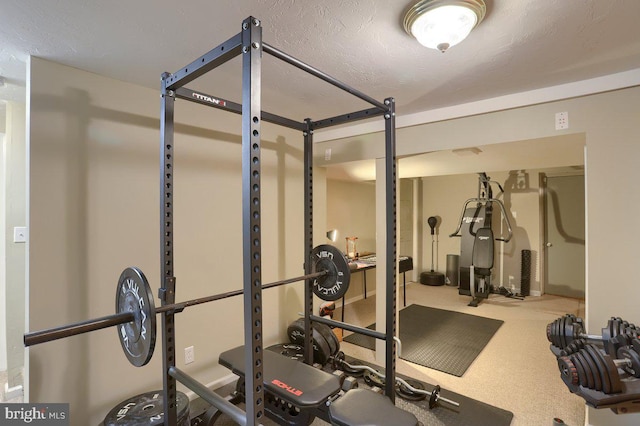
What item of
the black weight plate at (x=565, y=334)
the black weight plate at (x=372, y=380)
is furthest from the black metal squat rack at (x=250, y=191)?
the black weight plate at (x=565, y=334)

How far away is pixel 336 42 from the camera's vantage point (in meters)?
1.56

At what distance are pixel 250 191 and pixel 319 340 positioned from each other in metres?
2.02

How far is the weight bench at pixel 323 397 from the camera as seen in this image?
132 centimetres

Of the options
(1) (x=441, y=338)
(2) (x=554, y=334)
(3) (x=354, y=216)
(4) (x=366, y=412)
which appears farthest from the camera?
(3) (x=354, y=216)

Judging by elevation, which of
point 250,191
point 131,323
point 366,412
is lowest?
point 366,412

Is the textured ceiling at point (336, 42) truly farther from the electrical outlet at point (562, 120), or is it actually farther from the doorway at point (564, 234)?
the doorway at point (564, 234)

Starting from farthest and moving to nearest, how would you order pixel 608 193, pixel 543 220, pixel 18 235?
pixel 543 220, pixel 18 235, pixel 608 193

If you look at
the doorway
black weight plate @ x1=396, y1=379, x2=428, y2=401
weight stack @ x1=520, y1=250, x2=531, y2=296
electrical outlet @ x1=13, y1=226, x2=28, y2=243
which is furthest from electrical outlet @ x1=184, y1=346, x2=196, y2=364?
the doorway

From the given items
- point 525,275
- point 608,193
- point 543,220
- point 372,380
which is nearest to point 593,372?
point 608,193

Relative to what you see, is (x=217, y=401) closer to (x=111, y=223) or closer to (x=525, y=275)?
(x=111, y=223)

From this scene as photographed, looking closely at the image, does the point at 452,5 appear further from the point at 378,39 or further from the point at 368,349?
the point at 368,349

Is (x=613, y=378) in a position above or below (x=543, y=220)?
below

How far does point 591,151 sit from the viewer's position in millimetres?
1955

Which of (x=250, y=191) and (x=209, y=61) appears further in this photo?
(x=209, y=61)
